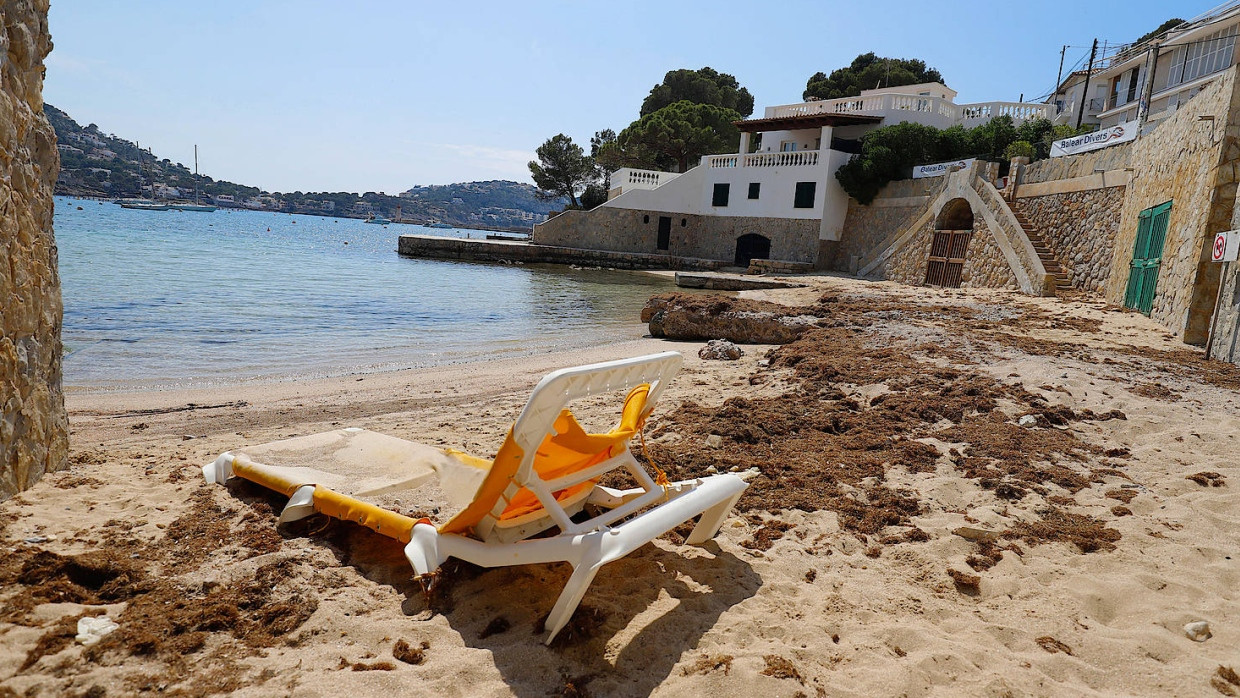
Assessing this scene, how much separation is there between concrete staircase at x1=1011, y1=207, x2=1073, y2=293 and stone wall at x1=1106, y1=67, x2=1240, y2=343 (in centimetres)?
393

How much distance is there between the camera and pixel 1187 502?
3668mm

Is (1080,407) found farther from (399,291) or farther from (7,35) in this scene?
(399,291)

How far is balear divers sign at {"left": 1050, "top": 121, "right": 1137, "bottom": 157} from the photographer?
14828 millimetres

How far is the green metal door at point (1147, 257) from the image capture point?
35.3 feet

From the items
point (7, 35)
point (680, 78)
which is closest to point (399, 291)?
point (7, 35)

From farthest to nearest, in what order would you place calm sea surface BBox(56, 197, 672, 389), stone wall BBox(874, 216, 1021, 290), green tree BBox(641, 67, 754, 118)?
green tree BBox(641, 67, 754, 118)
stone wall BBox(874, 216, 1021, 290)
calm sea surface BBox(56, 197, 672, 389)

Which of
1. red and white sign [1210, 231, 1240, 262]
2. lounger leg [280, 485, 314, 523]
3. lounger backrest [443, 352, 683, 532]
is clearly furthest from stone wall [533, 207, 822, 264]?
lounger backrest [443, 352, 683, 532]

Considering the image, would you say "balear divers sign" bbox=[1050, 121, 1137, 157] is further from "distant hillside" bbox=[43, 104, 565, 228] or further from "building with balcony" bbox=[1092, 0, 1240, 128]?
"distant hillside" bbox=[43, 104, 565, 228]

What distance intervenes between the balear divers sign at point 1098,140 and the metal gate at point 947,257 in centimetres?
356

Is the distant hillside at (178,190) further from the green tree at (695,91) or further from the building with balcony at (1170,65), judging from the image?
the building with balcony at (1170,65)

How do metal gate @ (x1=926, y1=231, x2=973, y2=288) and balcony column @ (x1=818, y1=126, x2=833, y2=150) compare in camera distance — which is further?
balcony column @ (x1=818, y1=126, x2=833, y2=150)

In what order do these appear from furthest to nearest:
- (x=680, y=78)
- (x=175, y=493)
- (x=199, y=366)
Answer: (x=680, y=78), (x=199, y=366), (x=175, y=493)

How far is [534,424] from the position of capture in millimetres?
2486

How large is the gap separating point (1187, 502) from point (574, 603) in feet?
11.3
